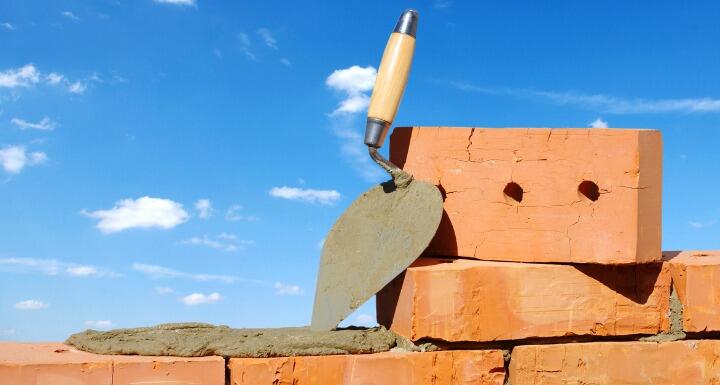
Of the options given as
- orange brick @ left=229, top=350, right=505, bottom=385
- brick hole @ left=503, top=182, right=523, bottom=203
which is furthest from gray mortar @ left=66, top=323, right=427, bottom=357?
brick hole @ left=503, top=182, right=523, bottom=203

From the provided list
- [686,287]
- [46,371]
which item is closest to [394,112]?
A: [686,287]

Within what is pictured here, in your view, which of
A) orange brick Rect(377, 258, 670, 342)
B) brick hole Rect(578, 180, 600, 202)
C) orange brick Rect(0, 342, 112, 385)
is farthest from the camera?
brick hole Rect(578, 180, 600, 202)

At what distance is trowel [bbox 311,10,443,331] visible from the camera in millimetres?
4230

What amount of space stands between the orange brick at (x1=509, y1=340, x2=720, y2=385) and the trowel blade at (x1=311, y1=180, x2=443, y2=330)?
75 centimetres

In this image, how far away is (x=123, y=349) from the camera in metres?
3.75

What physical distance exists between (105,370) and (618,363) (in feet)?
8.31

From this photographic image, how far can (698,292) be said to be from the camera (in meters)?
4.38

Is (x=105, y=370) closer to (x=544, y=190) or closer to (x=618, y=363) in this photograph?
(x=544, y=190)

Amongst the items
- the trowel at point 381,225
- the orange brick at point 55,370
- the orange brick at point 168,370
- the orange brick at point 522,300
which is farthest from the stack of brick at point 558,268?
the orange brick at point 55,370

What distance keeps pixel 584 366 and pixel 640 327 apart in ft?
1.25

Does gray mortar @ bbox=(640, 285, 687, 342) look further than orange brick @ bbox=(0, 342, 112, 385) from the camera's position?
Yes

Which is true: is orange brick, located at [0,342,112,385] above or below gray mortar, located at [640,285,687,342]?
below

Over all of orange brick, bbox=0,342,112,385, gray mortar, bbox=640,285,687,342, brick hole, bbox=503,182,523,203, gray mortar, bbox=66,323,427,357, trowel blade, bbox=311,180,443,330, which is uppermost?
brick hole, bbox=503,182,523,203

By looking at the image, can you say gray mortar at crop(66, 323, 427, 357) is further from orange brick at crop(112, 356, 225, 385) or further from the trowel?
the trowel
